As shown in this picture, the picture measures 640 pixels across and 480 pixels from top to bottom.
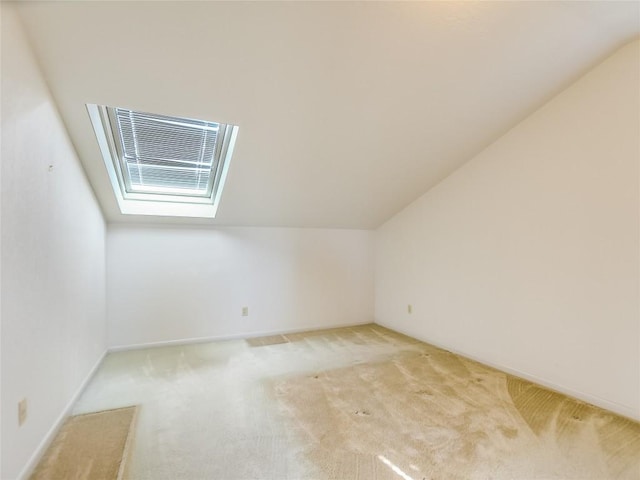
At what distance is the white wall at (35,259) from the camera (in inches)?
48.9

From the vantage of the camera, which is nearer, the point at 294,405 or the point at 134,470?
the point at 134,470

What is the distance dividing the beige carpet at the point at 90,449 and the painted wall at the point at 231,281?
1419mm

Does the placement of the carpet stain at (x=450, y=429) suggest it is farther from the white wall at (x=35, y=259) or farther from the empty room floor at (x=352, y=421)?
the white wall at (x=35, y=259)

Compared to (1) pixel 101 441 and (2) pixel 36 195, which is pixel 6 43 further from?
(1) pixel 101 441

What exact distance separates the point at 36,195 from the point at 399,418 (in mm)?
2323

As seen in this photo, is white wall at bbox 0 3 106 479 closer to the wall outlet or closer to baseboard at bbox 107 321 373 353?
the wall outlet

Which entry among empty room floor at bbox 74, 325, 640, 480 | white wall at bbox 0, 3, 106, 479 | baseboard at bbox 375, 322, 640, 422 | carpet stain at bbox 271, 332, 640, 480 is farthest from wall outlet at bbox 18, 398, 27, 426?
baseboard at bbox 375, 322, 640, 422

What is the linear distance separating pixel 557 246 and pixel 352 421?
1.92 metres

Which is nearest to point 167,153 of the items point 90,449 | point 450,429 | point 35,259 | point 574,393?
point 35,259

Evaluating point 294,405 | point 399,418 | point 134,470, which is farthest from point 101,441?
point 399,418

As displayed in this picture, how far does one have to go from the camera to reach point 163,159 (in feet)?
8.95

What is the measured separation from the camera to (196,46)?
5.11 ft

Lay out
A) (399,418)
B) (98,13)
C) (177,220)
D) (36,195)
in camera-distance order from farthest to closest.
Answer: (177,220) → (399,418) → (36,195) → (98,13)

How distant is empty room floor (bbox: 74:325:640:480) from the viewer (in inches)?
57.7
